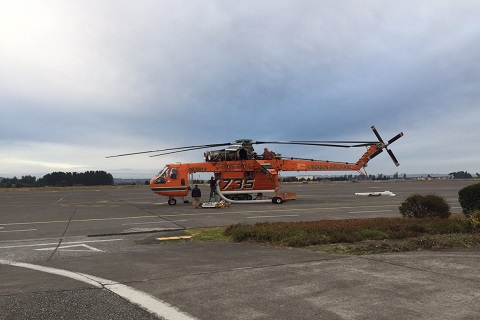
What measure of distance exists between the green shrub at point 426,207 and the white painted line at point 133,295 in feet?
39.1

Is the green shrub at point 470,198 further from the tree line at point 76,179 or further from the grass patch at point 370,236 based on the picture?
the tree line at point 76,179

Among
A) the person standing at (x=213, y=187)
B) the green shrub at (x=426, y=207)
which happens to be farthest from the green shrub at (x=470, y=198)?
the person standing at (x=213, y=187)

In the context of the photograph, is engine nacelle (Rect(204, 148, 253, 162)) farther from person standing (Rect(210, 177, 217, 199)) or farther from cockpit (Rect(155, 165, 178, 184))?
cockpit (Rect(155, 165, 178, 184))

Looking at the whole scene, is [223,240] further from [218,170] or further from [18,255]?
[218,170]

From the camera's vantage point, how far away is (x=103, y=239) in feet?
40.1

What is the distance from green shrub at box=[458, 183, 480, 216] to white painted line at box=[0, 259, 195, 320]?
11590mm

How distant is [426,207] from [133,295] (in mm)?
12343

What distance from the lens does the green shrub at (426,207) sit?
46.6 feet

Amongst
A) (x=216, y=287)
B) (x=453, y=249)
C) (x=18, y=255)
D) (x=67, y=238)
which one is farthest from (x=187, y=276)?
(x=67, y=238)

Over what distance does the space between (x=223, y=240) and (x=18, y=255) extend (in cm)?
530

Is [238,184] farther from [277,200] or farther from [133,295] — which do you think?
[133,295]

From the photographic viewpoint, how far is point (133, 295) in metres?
5.62

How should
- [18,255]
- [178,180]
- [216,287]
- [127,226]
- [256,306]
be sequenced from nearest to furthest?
[256,306], [216,287], [18,255], [127,226], [178,180]

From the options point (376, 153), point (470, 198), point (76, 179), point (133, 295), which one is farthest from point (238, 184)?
point (76, 179)
